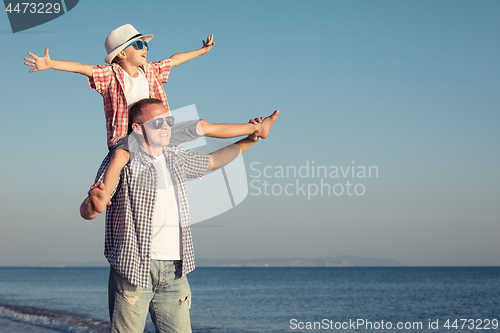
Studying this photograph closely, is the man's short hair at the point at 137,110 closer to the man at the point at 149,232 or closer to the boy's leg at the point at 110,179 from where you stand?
the man at the point at 149,232

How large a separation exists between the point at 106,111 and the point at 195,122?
2.66 feet

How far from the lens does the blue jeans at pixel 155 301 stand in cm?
257

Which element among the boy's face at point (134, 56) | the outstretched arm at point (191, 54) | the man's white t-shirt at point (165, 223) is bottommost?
the man's white t-shirt at point (165, 223)

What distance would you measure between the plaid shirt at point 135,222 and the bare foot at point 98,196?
0.54 feet

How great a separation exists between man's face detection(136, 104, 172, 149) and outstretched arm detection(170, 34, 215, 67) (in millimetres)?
1392

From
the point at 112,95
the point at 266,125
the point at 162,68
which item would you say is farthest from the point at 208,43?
the point at 266,125

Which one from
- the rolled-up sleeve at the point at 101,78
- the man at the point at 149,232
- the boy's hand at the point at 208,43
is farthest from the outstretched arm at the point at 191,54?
the man at the point at 149,232

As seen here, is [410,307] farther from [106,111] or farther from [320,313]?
[106,111]

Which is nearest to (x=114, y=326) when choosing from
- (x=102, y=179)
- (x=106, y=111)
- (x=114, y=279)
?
(x=114, y=279)

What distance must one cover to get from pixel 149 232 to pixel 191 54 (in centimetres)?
208

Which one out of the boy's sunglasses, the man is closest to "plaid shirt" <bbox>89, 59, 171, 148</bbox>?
the boy's sunglasses

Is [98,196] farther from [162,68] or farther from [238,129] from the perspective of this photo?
[162,68]

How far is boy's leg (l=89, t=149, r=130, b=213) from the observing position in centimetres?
232

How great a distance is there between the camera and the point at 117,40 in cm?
353
